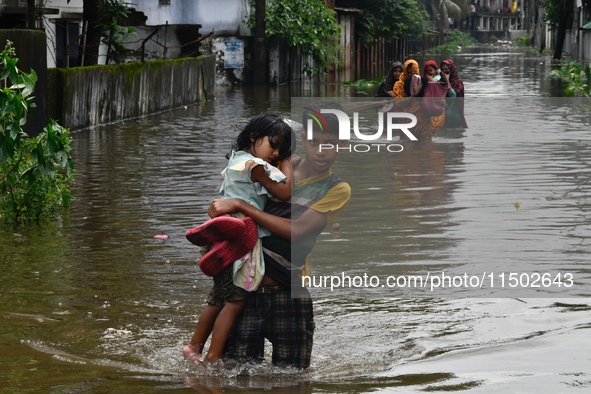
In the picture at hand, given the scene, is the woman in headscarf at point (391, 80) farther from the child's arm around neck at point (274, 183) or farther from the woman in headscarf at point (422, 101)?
the child's arm around neck at point (274, 183)

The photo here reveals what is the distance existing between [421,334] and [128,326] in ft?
5.73

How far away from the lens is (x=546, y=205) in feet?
36.4

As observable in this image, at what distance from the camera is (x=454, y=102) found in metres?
18.3

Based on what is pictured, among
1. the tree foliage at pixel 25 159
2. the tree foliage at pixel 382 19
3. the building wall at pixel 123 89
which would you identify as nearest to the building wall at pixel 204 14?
the building wall at pixel 123 89

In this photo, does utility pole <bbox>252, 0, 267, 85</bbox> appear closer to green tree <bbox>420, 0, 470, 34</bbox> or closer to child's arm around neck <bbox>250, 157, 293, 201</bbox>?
child's arm around neck <bbox>250, 157, 293, 201</bbox>

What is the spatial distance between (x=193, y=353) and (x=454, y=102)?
13332mm

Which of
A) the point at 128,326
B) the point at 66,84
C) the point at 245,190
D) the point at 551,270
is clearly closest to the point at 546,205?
the point at 551,270

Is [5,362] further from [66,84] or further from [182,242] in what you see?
[66,84]

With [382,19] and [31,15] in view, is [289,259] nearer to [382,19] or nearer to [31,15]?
[31,15]

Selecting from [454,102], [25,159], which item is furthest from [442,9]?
[25,159]

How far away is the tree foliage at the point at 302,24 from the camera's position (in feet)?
115

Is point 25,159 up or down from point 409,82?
down

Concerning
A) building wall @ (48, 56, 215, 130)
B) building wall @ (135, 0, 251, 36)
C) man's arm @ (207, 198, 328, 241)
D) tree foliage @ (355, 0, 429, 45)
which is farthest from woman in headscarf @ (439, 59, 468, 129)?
tree foliage @ (355, 0, 429, 45)

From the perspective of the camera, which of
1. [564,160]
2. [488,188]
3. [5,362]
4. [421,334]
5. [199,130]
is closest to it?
[5,362]
